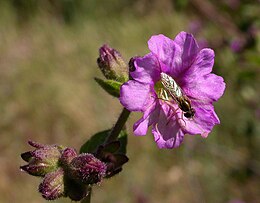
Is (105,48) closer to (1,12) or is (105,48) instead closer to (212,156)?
(212,156)

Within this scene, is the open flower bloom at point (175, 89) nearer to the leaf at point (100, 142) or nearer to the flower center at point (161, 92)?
the flower center at point (161, 92)

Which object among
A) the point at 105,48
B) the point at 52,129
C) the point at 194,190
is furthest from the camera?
the point at 52,129

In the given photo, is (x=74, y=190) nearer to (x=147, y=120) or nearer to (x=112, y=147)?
(x=112, y=147)

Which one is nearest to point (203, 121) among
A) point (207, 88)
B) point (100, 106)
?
point (207, 88)

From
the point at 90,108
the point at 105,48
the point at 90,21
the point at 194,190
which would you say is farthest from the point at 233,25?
the point at 90,21

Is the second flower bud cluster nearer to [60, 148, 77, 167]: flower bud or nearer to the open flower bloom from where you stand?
[60, 148, 77, 167]: flower bud

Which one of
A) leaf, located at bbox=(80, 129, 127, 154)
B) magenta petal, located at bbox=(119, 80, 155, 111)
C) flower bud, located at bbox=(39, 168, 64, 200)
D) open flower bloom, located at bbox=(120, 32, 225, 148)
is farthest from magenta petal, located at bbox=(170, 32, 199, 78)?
flower bud, located at bbox=(39, 168, 64, 200)
